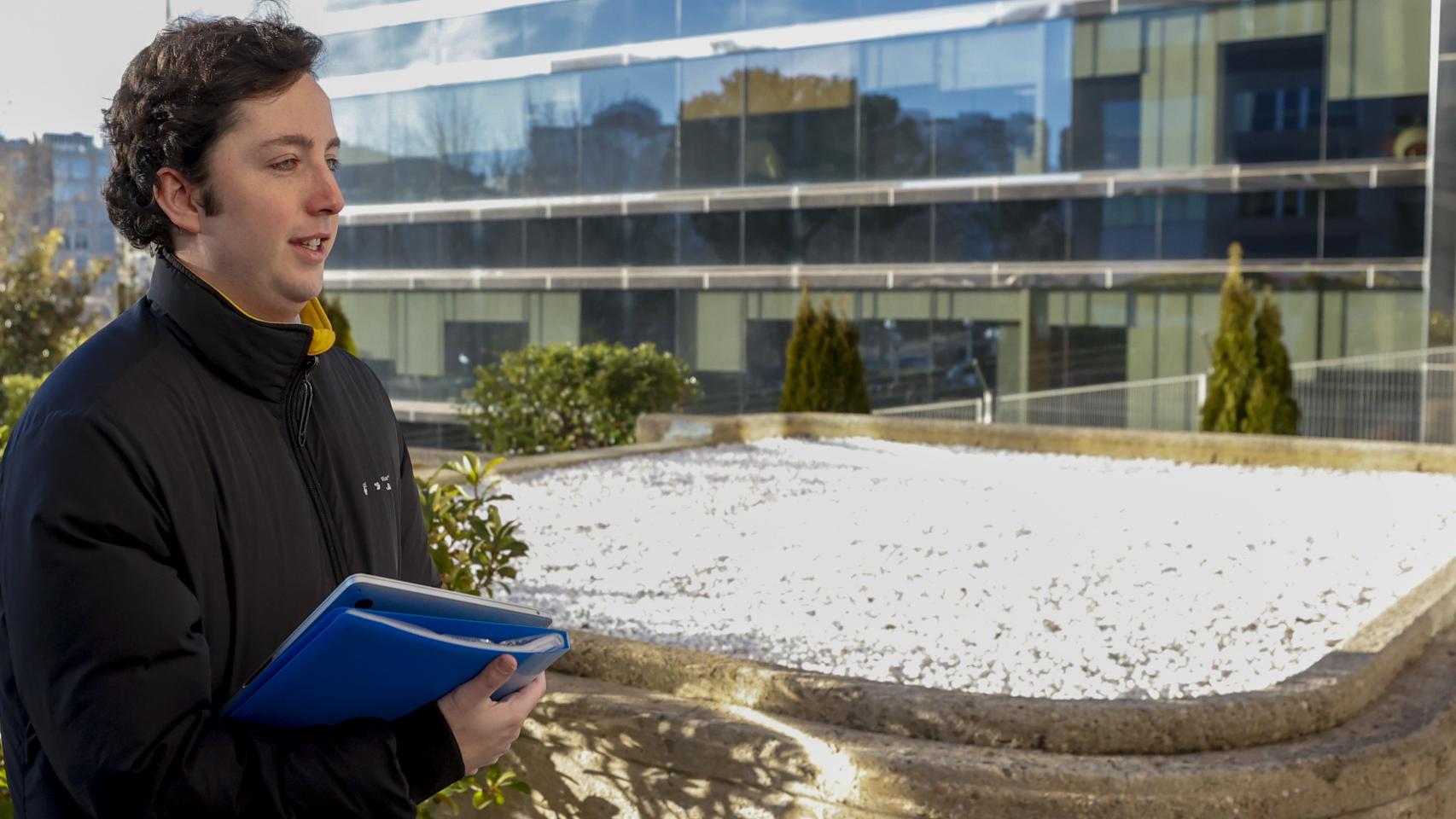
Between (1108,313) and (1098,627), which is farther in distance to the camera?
(1108,313)

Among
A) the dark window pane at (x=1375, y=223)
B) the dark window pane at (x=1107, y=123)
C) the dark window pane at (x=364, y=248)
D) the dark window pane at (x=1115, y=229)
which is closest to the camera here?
the dark window pane at (x=1375, y=223)

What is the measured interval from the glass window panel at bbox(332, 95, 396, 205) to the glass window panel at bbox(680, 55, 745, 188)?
601 centimetres

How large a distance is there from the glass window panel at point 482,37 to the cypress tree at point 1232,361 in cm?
1312

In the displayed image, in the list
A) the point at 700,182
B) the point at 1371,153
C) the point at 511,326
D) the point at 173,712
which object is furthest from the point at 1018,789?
the point at 511,326

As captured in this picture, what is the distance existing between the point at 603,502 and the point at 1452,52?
12.3 meters

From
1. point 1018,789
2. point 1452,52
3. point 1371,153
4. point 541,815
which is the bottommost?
point 541,815

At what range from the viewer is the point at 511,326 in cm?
2300

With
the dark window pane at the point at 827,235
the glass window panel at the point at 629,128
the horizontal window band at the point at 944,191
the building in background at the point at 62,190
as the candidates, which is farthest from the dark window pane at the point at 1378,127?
the building in background at the point at 62,190

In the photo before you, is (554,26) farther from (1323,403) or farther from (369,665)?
(369,665)

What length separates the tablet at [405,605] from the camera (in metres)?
1.71

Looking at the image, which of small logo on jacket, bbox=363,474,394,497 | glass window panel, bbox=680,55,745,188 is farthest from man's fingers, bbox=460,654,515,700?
glass window panel, bbox=680,55,745,188

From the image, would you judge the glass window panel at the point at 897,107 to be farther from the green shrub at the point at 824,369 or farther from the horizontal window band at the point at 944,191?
the green shrub at the point at 824,369

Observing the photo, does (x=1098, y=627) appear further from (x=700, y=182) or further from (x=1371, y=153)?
(x=700, y=182)

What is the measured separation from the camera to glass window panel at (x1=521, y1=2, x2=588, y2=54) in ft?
73.4
